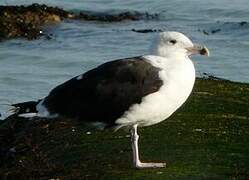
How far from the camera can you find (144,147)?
1003cm

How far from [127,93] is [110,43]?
1710 centimetres

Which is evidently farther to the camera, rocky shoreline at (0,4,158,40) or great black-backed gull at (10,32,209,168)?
rocky shoreline at (0,4,158,40)

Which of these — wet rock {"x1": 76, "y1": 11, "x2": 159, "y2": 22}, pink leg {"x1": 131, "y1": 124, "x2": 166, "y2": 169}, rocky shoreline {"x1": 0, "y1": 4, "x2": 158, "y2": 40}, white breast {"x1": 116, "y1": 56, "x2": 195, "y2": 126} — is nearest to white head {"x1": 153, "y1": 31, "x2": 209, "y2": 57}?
white breast {"x1": 116, "y1": 56, "x2": 195, "y2": 126}

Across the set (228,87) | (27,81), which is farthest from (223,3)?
(228,87)


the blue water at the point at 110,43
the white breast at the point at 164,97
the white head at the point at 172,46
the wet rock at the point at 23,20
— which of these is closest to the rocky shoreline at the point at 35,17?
the wet rock at the point at 23,20

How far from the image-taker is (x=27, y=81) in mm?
19719

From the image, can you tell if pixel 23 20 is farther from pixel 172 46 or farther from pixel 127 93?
pixel 127 93

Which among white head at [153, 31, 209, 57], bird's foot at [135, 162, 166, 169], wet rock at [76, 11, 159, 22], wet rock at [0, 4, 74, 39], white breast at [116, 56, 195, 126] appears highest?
white head at [153, 31, 209, 57]

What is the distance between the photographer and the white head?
9164 millimetres

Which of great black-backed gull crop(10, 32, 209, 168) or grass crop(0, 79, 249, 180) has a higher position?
great black-backed gull crop(10, 32, 209, 168)

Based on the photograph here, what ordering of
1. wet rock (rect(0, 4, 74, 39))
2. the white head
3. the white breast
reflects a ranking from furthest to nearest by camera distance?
1. wet rock (rect(0, 4, 74, 39))
2. the white head
3. the white breast

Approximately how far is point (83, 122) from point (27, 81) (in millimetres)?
10792

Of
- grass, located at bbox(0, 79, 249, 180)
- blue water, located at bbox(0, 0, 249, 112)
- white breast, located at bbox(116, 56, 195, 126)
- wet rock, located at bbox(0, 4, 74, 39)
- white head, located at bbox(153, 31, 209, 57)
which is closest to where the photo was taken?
white breast, located at bbox(116, 56, 195, 126)

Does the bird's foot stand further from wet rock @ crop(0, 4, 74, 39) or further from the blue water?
wet rock @ crop(0, 4, 74, 39)
